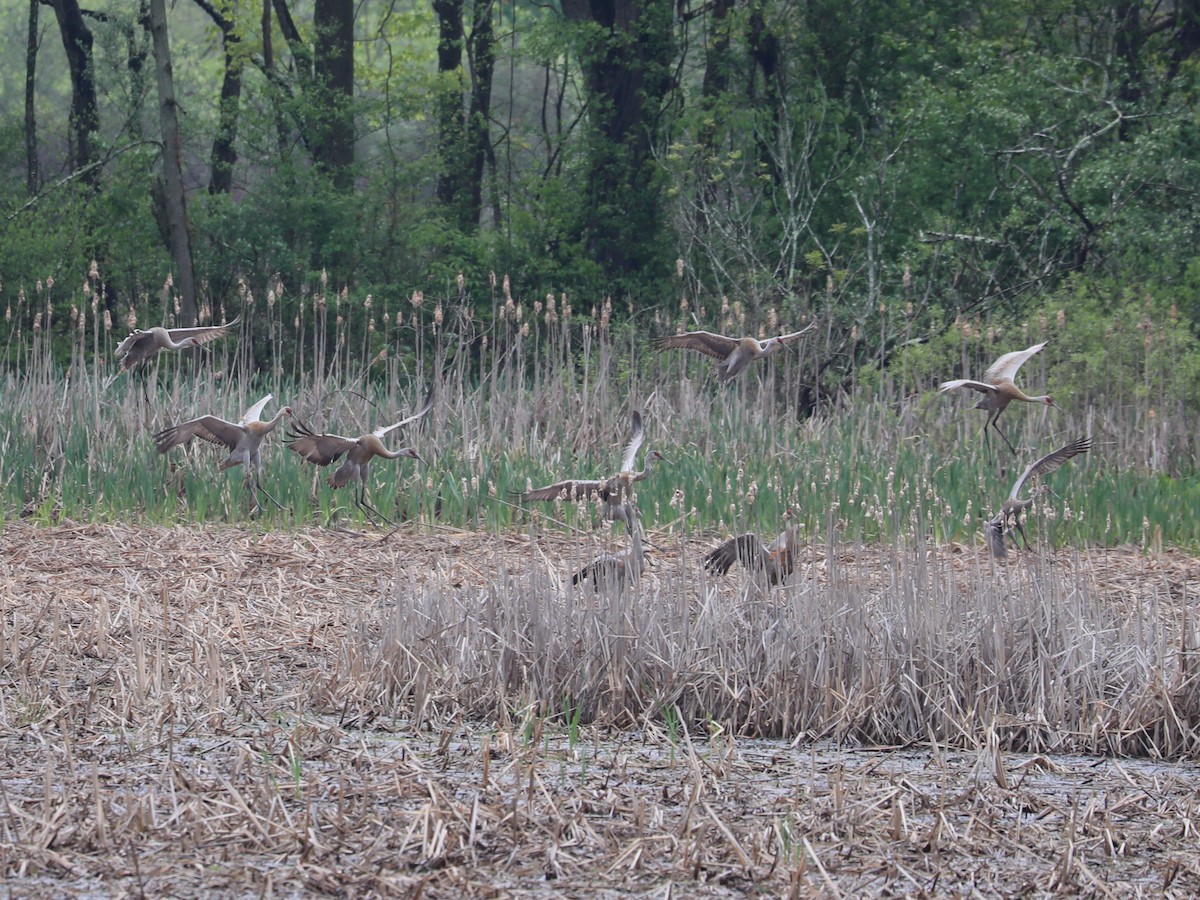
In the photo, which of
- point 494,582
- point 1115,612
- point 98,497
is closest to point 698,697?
point 494,582

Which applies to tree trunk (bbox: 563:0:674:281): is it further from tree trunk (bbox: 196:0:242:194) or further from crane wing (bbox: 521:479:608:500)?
crane wing (bbox: 521:479:608:500)

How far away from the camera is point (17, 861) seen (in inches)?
128

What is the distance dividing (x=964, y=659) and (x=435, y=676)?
1.68 m

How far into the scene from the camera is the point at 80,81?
18844 mm

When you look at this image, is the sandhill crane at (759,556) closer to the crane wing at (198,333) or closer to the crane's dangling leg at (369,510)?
the crane's dangling leg at (369,510)

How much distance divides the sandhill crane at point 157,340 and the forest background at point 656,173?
7.21m

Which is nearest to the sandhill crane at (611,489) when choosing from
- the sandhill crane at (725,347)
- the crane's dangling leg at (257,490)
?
the sandhill crane at (725,347)

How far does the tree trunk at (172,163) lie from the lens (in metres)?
13.7

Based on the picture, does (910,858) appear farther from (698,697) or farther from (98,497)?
(98,497)

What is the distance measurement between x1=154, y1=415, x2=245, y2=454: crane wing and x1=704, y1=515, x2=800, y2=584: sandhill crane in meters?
2.35

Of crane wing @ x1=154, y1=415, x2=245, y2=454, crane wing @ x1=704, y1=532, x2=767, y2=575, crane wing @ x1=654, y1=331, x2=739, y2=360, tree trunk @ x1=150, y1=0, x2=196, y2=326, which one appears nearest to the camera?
crane wing @ x1=704, y1=532, x2=767, y2=575

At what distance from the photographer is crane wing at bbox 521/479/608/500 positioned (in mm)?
6043

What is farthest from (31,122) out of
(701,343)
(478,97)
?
(701,343)

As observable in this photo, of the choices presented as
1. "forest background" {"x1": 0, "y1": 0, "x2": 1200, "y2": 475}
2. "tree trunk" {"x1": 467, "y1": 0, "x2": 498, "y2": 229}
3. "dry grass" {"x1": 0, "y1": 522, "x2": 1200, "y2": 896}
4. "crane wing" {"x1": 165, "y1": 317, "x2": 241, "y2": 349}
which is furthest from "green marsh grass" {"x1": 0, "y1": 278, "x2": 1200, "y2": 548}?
"tree trunk" {"x1": 467, "y1": 0, "x2": 498, "y2": 229}
